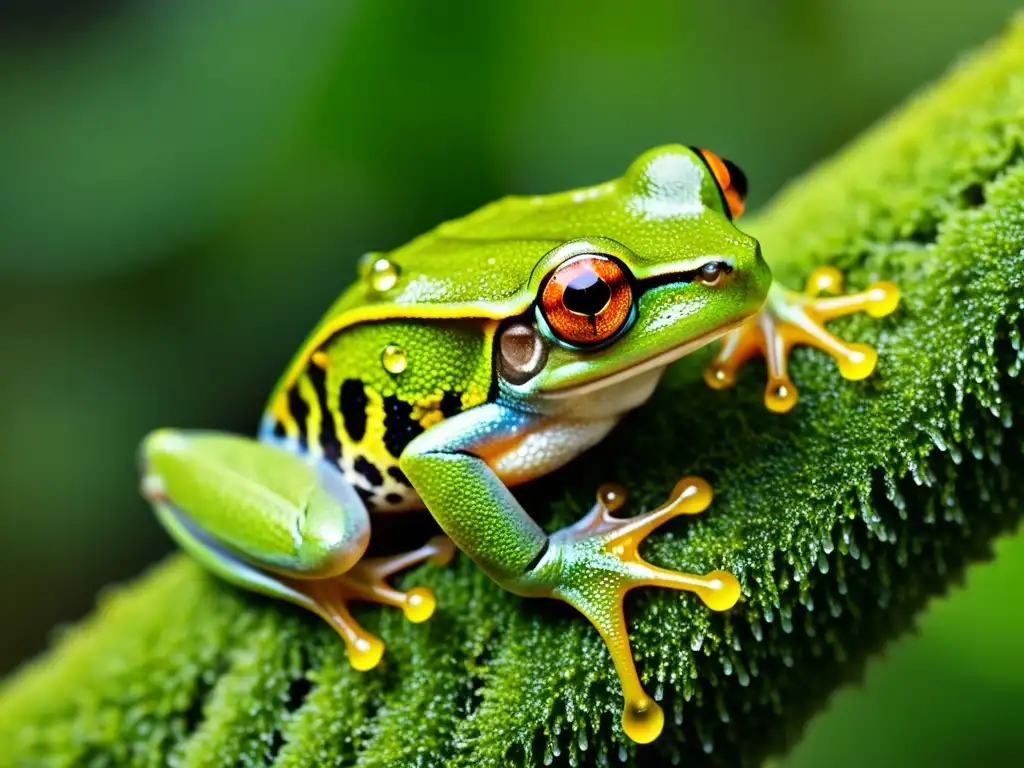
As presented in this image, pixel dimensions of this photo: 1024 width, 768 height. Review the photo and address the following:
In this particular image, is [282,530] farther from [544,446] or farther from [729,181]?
[729,181]

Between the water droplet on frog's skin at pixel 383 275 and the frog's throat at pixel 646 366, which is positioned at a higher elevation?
the water droplet on frog's skin at pixel 383 275

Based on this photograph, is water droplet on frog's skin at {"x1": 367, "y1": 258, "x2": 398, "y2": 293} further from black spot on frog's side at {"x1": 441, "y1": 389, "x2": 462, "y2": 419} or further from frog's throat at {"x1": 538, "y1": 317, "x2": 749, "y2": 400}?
frog's throat at {"x1": 538, "y1": 317, "x2": 749, "y2": 400}

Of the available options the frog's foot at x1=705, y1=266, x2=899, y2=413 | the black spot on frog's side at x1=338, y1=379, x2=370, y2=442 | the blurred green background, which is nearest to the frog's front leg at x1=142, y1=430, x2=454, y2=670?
the black spot on frog's side at x1=338, y1=379, x2=370, y2=442

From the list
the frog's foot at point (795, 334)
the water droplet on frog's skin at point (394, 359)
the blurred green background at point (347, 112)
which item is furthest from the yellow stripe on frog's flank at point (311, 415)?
the blurred green background at point (347, 112)

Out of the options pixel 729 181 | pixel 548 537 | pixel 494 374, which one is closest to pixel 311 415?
pixel 494 374

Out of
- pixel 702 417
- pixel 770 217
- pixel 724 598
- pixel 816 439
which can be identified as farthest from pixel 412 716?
pixel 770 217

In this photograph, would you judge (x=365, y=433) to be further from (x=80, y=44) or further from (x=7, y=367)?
(x=7, y=367)

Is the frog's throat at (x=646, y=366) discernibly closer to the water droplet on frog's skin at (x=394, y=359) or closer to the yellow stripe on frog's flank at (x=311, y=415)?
the water droplet on frog's skin at (x=394, y=359)
